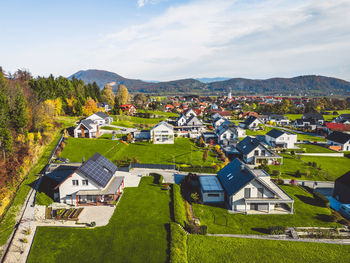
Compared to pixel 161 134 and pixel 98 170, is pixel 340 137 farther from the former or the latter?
pixel 98 170

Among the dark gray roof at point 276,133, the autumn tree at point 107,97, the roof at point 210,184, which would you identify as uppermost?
the autumn tree at point 107,97

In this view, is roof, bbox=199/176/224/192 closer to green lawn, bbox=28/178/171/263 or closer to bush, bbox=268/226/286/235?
green lawn, bbox=28/178/171/263

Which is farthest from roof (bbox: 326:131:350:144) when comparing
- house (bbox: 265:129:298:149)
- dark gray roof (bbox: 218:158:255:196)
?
dark gray roof (bbox: 218:158:255:196)

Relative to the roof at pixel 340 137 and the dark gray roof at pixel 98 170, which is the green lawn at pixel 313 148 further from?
the dark gray roof at pixel 98 170

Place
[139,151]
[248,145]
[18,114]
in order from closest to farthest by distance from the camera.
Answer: [18,114] → [248,145] → [139,151]

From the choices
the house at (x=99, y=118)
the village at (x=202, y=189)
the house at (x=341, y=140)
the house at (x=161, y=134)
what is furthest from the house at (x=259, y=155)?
the house at (x=99, y=118)

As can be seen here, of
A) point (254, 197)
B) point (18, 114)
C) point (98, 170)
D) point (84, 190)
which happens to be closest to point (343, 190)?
point (254, 197)
